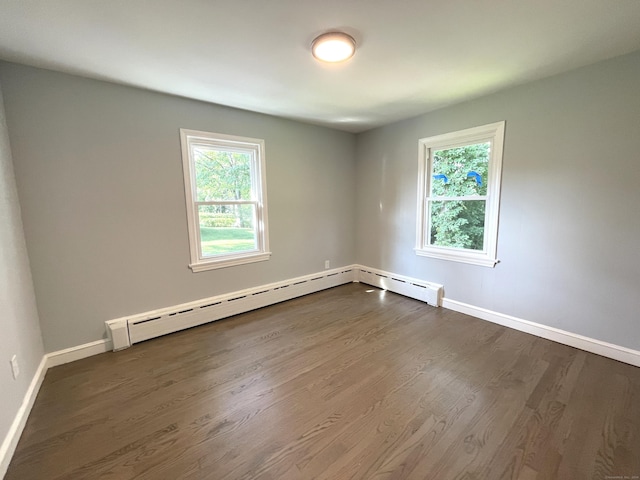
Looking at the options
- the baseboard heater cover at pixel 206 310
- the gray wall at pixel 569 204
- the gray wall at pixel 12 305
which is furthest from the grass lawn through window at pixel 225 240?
the gray wall at pixel 569 204

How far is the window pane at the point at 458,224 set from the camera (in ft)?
10.2

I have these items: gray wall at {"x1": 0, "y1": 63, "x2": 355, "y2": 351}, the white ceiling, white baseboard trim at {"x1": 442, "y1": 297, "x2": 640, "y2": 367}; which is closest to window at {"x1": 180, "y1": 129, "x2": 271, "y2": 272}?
gray wall at {"x1": 0, "y1": 63, "x2": 355, "y2": 351}

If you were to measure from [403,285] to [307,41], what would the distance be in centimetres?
311

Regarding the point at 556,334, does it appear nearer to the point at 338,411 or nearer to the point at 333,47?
the point at 338,411

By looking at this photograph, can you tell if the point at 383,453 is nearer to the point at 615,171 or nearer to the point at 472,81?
the point at 615,171

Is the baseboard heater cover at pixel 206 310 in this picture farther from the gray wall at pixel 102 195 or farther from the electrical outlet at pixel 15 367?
the electrical outlet at pixel 15 367

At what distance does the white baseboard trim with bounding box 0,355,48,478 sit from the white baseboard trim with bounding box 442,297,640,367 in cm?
384

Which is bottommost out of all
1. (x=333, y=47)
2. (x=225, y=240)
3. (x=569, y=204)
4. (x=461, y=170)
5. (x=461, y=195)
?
(x=225, y=240)

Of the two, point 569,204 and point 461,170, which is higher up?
point 461,170

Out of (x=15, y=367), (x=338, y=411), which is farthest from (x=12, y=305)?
(x=338, y=411)

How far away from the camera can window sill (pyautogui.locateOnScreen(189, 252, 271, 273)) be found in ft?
10.0

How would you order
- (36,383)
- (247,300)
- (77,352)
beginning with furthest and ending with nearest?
(247,300) < (77,352) < (36,383)

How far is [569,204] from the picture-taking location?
7.96 feet

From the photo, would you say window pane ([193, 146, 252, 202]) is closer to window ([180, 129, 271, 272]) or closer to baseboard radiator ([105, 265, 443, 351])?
window ([180, 129, 271, 272])
